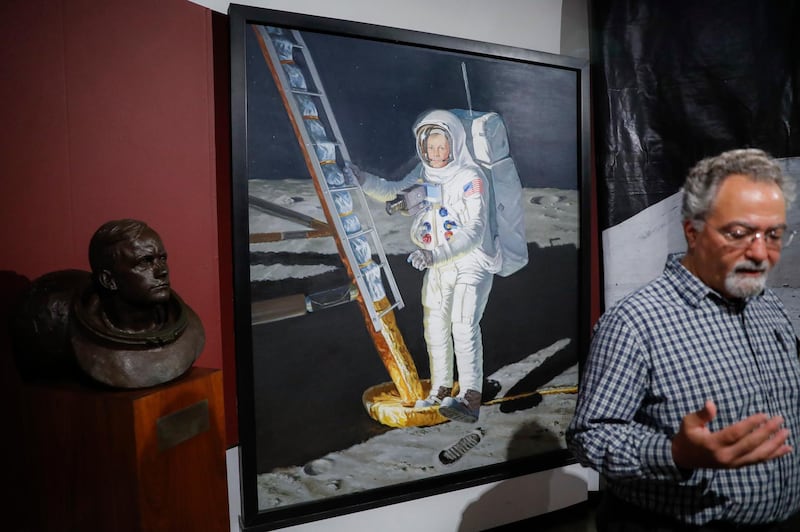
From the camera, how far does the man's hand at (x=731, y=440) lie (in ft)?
3.31

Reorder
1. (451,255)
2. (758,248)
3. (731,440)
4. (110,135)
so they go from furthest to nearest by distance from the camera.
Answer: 1. (451,255)
2. (110,135)
3. (758,248)
4. (731,440)

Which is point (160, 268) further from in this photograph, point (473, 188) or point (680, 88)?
point (680, 88)

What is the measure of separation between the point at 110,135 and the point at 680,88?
99.0 inches

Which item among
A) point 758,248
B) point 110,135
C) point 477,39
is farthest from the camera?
point 477,39

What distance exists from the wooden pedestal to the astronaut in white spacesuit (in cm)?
103

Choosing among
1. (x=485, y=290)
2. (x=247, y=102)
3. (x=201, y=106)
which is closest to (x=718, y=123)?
(x=485, y=290)

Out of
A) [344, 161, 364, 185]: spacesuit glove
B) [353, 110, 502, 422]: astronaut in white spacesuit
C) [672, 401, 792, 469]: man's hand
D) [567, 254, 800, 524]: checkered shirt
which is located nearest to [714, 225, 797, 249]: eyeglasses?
[567, 254, 800, 524]: checkered shirt

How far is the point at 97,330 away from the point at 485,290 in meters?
1.57

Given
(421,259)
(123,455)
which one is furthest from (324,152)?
(123,455)

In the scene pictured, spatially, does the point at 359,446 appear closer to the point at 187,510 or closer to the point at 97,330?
the point at 187,510

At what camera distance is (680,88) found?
8.44ft

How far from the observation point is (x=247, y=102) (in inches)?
74.8

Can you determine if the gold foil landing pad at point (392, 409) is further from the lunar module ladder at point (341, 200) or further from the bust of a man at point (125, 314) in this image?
the bust of a man at point (125, 314)

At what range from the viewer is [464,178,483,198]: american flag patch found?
2336mm
